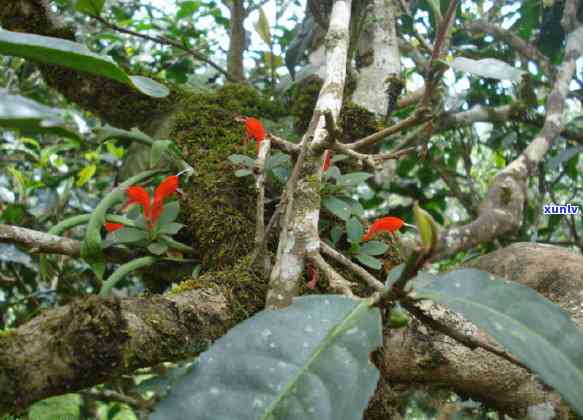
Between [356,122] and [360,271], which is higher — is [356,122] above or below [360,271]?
above

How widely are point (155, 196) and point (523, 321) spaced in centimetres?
81

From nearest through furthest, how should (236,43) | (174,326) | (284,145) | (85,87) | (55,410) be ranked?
(174,326)
(284,145)
(55,410)
(85,87)
(236,43)

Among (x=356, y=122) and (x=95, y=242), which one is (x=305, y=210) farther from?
(x=356, y=122)

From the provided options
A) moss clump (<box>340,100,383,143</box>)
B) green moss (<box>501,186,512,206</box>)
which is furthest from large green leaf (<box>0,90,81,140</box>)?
green moss (<box>501,186,512,206</box>)

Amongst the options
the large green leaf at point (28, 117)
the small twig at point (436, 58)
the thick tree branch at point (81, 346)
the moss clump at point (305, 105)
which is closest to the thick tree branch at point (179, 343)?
the thick tree branch at point (81, 346)

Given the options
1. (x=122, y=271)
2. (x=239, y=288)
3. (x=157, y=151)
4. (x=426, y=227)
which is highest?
(x=426, y=227)

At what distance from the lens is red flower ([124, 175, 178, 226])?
1174 mm

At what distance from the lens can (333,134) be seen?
2.79 feet

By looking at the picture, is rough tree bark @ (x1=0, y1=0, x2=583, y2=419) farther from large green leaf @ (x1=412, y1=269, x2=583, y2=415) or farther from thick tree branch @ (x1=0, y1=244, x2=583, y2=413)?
large green leaf @ (x1=412, y1=269, x2=583, y2=415)

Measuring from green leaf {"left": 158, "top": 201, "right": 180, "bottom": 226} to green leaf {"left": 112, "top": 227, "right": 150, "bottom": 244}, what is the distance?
48 mm

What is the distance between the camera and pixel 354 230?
3.79ft

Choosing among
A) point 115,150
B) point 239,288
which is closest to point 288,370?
point 239,288

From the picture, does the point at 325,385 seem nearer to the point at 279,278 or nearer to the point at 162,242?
the point at 279,278

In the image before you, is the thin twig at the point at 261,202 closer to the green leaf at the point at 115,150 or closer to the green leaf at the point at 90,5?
the green leaf at the point at 90,5
